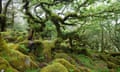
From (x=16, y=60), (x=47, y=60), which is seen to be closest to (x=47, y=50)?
(x=47, y=60)

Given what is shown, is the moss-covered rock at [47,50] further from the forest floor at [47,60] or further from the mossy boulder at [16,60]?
the mossy boulder at [16,60]

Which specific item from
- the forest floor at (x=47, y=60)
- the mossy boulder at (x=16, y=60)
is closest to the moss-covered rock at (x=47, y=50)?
the forest floor at (x=47, y=60)

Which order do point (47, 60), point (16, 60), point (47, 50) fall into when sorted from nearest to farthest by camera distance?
point (16, 60) < point (47, 60) < point (47, 50)

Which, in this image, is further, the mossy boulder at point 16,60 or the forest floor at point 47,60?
the mossy boulder at point 16,60

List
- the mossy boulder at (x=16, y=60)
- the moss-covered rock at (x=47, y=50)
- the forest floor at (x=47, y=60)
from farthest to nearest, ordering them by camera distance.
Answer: the moss-covered rock at (x=47, y=50) → the mossy boulder at (x=16, y=60) → the forest floor at (x=47, y=60)

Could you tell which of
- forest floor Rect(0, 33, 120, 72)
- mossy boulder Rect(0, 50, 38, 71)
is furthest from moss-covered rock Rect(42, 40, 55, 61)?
mossy boulder Rect(0, 50, 38, 71)

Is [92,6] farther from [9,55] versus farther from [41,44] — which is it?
[9,55]

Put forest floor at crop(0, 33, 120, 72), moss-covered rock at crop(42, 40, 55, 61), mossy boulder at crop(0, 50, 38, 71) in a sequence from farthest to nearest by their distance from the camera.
A: moss-covered rock at crop(42, 40, 55, 61) < mossy boulder at crop(0, 50, 38, 71) < forest floor at crop(0, 33, 120, 72)

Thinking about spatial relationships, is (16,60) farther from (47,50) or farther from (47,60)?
(47,50)

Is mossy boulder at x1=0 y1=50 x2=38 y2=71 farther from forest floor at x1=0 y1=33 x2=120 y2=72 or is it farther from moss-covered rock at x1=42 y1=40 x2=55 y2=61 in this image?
moss-covered rock at x1=42 y1=40 x2=55 y2=61

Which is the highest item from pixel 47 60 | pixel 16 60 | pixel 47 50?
pixel 16 60

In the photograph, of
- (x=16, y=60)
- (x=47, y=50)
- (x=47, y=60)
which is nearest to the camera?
(x=16, y=60)

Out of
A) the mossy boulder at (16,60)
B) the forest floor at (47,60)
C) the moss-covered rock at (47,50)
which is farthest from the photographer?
the moss-covered rock at (47,50)

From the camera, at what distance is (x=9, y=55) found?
34.6 feet
